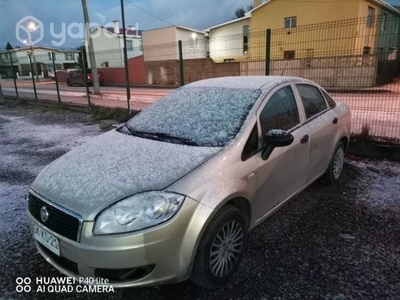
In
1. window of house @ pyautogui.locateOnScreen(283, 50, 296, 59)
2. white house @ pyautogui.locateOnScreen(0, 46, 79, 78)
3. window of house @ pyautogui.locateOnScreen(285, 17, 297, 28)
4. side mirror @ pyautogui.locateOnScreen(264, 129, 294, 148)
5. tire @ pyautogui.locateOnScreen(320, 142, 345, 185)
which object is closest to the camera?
side mirror @ pyautogui.locateOnScreen(264, 129, 294, 148)

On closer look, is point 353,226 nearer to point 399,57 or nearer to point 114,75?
point 399,57

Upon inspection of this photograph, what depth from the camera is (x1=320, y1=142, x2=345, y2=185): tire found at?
4090 millimetres

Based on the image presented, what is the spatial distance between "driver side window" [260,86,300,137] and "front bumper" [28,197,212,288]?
112 cm

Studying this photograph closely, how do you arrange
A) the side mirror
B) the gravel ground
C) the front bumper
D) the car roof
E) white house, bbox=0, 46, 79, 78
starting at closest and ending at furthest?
the front bumper < the gravel ground < the side mirror < the car roof < white house, bbox=0, 46, 79, 78

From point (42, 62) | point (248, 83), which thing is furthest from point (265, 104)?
point (42, 62)

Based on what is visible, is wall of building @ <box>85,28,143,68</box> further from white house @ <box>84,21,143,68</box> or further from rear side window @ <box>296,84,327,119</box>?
rear side window @ <box>296,84,327,119</box>

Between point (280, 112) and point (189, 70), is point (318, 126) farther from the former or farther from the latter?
point (189, 70)

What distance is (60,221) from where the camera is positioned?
2.16 meters

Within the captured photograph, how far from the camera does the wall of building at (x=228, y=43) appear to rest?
10317mm

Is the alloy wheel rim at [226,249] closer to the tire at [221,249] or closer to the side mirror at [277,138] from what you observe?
the tire at [221,249]

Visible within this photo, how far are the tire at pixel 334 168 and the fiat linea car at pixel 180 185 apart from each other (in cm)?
71

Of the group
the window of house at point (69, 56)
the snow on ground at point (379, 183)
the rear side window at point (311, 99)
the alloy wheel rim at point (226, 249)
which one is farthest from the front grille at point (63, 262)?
the window of house at point (69, 56)

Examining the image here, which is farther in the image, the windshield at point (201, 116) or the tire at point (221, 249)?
the windshield at point (201, 116)

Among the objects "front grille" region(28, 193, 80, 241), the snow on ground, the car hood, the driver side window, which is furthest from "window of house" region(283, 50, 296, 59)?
"front grille" region(28, 193, 80, 241)
